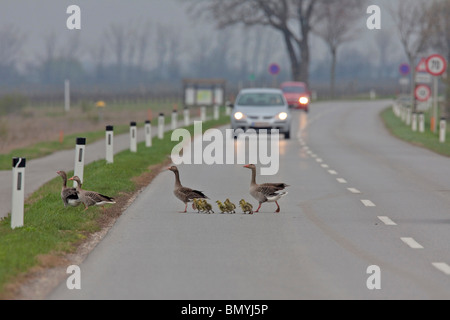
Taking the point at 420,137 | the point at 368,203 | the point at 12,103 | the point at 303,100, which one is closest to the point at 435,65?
the point at 420,137

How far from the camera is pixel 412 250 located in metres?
10.8

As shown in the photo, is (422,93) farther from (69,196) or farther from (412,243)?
(412,243)

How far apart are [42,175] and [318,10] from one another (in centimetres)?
6761

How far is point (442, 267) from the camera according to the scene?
9609mm

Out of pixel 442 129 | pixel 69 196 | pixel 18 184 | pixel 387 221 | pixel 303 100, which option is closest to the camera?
pixel 18 184

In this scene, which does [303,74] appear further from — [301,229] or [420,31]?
[301,229]

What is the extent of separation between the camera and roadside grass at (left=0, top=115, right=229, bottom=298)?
30.9 ft

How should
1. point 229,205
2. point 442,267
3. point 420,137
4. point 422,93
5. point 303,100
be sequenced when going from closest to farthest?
point 442,267, point 229,205, point 420,137, point 422,93, point 303,100

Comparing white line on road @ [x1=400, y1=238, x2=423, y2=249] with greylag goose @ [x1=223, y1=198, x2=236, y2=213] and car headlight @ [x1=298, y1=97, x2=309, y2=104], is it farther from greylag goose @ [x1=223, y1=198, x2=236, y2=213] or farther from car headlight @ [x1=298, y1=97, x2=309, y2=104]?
car headlight @ [x1=298, y1=97, x2=309, y2=104]

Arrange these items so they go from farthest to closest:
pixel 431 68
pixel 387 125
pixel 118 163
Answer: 1. pixel 387 125
2. pixel 431 68
3. pixel 118 163

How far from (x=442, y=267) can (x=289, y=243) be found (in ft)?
7.09

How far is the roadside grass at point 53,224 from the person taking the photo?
941 cm

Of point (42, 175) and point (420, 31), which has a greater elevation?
point (420, 31)
